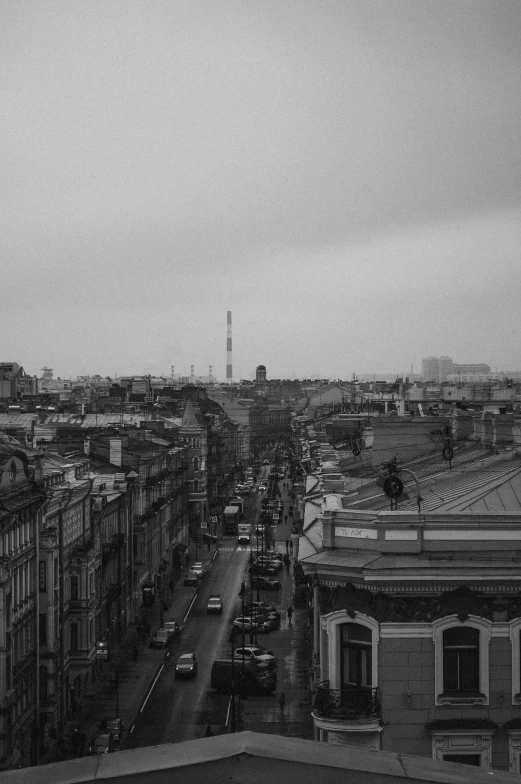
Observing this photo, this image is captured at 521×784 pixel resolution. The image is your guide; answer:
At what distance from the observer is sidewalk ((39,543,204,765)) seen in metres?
33.6

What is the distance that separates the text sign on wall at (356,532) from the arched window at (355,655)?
1.35 metres

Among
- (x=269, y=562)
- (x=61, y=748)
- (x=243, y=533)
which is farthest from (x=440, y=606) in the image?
(x=243, y=533)

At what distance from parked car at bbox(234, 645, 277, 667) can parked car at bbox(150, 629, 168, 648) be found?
15.4 feet

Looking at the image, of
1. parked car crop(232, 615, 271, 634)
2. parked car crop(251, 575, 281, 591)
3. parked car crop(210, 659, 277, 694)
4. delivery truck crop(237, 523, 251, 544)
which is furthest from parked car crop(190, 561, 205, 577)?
parked car crop(210, 659, 277, 694)

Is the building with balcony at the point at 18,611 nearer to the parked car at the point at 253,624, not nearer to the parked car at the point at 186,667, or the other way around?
the parked car at the point at 186,667

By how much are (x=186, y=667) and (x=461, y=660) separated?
26.3m

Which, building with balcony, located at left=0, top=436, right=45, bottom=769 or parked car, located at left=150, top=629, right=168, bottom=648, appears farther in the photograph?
parked car, located at left=150, top=629, right=168, bottom=648

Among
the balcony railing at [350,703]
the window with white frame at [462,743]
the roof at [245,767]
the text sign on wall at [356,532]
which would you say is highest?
the roof at [245,767]

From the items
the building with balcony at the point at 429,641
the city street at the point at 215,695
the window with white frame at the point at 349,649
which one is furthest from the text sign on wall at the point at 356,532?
the city street at the point at 215,695

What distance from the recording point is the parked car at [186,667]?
131 ft

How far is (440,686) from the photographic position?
14.9 meters

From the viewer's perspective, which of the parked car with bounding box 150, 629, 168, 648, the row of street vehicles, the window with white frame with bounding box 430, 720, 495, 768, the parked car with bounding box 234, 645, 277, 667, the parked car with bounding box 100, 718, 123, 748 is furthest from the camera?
the parked car with bounding box 150, 629, 168, 648

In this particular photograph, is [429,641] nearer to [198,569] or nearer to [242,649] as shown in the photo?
[242,649]

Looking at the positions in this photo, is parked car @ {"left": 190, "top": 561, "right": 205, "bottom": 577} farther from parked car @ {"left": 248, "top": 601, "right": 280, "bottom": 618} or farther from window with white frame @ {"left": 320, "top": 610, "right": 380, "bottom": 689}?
window with white frame @ {"left": 320, "top": 610, "right": 380, "bottom": 689}
